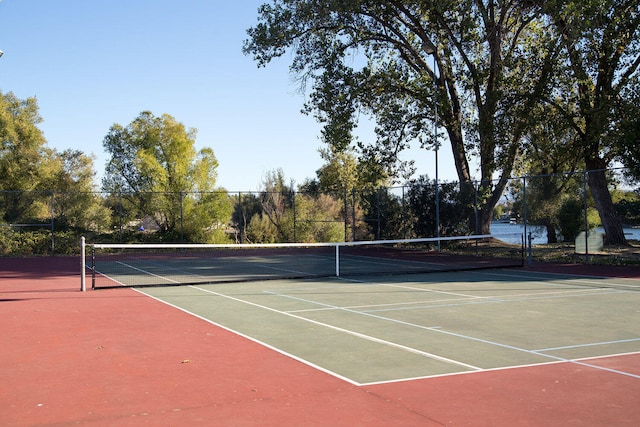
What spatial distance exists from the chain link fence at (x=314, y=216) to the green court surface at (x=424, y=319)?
956cm

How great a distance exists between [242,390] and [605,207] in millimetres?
24613

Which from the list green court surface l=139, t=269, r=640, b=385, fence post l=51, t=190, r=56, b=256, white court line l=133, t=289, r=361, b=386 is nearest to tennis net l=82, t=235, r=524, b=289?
fence post l=51, t=190, r=56, b=256

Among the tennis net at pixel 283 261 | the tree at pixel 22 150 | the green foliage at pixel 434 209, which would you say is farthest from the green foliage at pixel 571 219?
the tree at pixel 22 150

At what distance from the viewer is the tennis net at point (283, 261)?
62.8 feet

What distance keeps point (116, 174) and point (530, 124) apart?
2507 cm

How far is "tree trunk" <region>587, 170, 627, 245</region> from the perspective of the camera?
27.6 meters

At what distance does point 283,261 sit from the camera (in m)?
26.6

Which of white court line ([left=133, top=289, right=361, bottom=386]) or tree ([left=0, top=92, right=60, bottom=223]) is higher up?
tree ([left=0, top=92, right=60, bottom=223])

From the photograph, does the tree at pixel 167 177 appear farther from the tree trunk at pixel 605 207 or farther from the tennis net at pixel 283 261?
the tree trunk at pixel 605 207

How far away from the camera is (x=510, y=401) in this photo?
20.7 ft

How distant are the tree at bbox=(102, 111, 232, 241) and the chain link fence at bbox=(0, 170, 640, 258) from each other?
0.09m

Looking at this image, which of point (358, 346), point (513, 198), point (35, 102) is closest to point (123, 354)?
point (358, 346)

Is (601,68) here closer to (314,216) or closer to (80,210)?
(314,216)

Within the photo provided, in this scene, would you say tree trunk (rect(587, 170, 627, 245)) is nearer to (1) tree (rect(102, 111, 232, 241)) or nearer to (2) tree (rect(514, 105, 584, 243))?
(2) tree (rect(514, 105, 584, 243))
